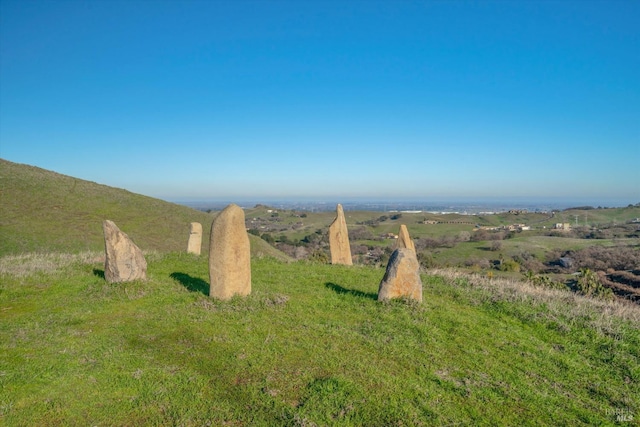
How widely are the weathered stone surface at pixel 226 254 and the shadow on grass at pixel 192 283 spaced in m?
1.26

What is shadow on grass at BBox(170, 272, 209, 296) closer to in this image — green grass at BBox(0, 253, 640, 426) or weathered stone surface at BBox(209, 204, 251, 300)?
green grass at BBox(0, 253, 640, 426)

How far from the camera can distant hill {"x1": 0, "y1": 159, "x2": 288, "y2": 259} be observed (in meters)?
38.4

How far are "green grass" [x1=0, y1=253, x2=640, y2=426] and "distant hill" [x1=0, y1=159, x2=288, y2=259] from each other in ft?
86.7

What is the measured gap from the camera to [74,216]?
45875 mm

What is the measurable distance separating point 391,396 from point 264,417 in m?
2.36

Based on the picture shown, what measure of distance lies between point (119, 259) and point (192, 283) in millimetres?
2868

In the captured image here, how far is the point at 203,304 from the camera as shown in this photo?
12.4 metres

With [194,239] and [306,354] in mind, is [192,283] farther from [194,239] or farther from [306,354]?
[194,239]

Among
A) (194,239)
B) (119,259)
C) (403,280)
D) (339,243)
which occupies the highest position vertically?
(119,259)

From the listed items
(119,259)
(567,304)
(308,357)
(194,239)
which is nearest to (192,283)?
(119,259)

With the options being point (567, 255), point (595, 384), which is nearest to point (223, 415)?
point (595, 384)

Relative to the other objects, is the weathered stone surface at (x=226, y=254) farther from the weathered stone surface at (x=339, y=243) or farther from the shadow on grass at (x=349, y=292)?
the weathered stone surface at (x=339, y=243)

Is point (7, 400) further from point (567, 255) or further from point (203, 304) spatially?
point (567, 255)

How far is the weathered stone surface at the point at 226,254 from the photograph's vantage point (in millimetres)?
12781
